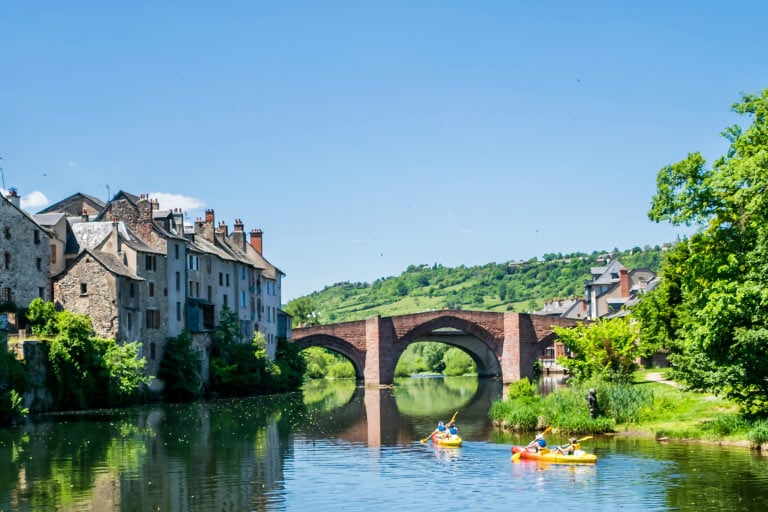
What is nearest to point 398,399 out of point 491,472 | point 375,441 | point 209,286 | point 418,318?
point 209,286

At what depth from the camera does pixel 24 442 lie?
39344 millimetres

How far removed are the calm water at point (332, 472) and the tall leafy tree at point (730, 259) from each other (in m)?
3.00

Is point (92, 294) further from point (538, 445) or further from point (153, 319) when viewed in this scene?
point (538, 445)

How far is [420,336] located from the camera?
96.9 m

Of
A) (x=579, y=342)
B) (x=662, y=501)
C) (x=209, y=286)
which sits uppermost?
(x=209, y=286)

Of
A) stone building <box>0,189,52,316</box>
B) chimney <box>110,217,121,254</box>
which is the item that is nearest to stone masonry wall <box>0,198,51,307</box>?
stone building <box>0,189,52,316</box>

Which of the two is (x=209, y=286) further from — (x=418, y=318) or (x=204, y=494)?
(x=204, y=494)

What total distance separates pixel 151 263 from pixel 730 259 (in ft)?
134

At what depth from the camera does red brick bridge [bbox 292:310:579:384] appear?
3693 inches

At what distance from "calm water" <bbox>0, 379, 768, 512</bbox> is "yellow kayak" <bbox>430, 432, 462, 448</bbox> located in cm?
65

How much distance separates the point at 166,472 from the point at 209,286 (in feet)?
142

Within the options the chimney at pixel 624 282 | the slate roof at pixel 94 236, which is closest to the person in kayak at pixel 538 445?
the slate roof at pixel 94 236

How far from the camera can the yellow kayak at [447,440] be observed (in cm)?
3759

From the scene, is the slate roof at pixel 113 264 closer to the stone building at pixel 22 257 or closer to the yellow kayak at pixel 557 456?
the stone building at pixel 22 257
